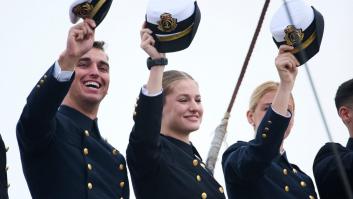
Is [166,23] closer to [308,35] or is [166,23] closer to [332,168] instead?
[308,35]

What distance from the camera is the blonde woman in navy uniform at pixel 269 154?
229 inches

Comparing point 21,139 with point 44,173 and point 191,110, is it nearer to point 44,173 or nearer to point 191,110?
point 44,173

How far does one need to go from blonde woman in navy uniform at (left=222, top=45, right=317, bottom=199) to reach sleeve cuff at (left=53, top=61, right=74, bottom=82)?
144 cm

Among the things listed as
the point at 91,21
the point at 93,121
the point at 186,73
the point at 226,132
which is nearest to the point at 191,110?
the point at 186,73

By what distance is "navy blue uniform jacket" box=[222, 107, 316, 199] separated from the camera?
229 inches

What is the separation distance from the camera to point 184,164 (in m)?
5.84

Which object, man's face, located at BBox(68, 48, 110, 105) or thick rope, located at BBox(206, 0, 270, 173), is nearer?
man's face, located at BBox(68, 48, 110, 105)

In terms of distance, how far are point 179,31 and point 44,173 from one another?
1184 mm

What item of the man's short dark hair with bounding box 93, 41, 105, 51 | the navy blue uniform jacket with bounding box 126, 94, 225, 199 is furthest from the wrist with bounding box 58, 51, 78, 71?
the man's short dark hair with bounding box 93, 41, 105, 51

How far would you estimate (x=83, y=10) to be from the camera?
5156mm

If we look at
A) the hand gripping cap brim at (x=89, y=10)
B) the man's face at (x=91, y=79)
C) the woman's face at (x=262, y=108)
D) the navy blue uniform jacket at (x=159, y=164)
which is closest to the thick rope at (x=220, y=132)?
the woman's face at (x=262, y=108)

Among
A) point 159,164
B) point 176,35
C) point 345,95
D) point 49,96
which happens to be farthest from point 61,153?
point 345,95

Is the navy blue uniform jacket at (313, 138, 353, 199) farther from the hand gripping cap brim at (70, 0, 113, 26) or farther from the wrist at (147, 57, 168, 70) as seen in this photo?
the hand gripping cap brim at (70, 0, 113, 26)

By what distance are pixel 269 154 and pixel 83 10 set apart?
156 centimetres
